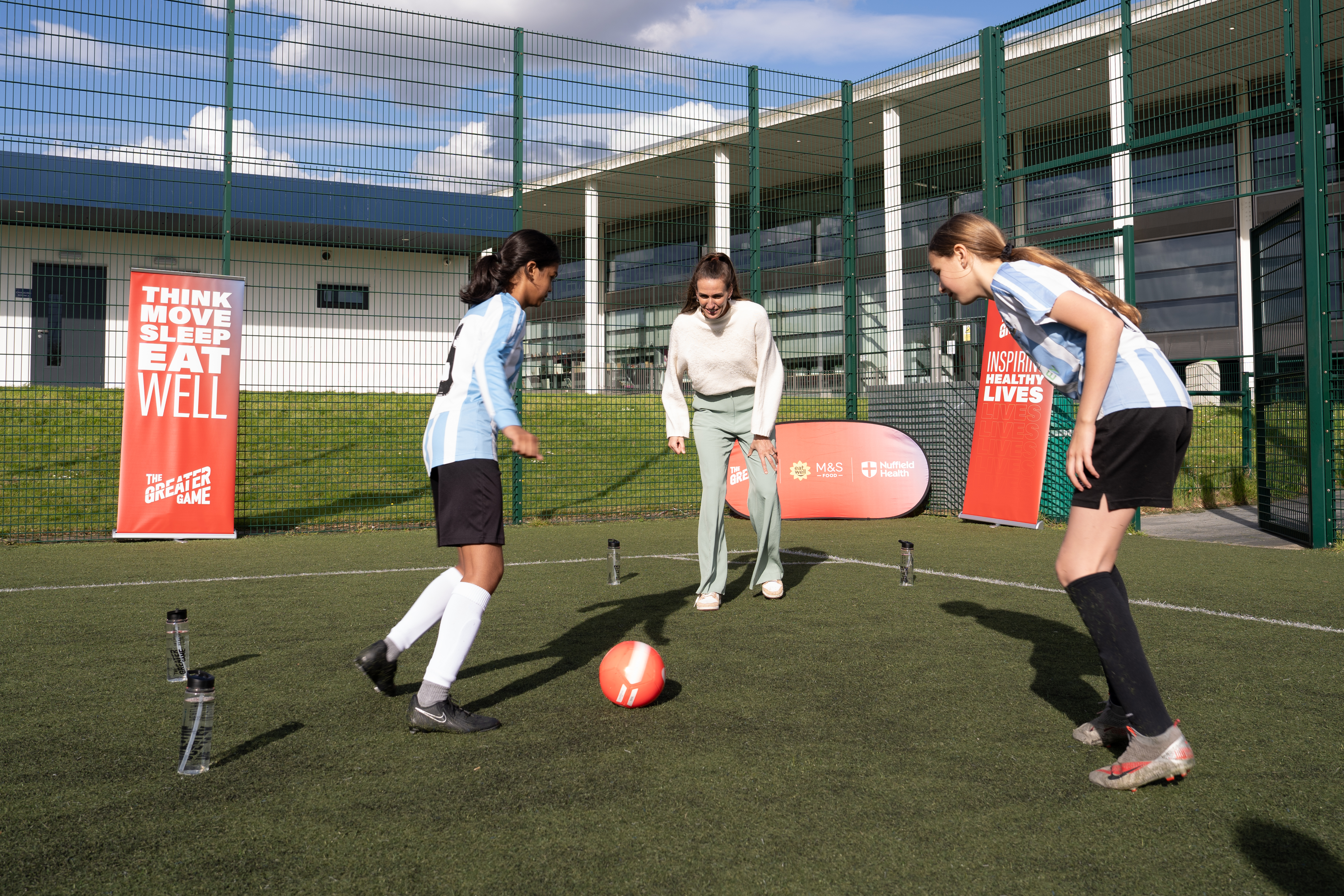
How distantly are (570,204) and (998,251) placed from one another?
28.6 ft

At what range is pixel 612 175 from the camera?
11477 millimetres

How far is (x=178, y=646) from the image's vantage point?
3.81m

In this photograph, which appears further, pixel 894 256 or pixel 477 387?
pixel 894 256

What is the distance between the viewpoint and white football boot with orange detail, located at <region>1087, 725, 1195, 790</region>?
2.61 metres

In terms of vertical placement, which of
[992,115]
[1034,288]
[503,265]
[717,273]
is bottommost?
[1034,288]

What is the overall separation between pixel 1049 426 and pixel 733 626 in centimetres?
564

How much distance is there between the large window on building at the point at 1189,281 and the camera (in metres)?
21.8

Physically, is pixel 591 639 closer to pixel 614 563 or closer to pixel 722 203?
pixel 614 563

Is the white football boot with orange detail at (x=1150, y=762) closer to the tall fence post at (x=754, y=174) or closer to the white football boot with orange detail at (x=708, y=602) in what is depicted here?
the white football boot with orange detail at (x=708, y=602)

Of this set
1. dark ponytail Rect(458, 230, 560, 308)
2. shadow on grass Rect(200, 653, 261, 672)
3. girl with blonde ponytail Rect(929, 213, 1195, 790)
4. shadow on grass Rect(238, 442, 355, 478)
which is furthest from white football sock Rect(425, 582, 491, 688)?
shadow on grass Rect(238, 442, 355, 478)

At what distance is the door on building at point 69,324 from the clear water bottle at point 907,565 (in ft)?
25.7

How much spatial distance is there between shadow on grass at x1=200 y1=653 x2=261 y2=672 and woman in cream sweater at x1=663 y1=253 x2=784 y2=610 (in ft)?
7.83

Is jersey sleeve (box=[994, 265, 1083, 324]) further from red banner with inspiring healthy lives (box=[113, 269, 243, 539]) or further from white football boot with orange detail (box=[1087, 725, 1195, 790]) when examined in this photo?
red banner with inspiring healthy lives (box=[113, 269, 243, 539])

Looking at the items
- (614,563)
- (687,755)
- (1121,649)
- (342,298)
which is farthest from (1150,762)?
(342,298)
